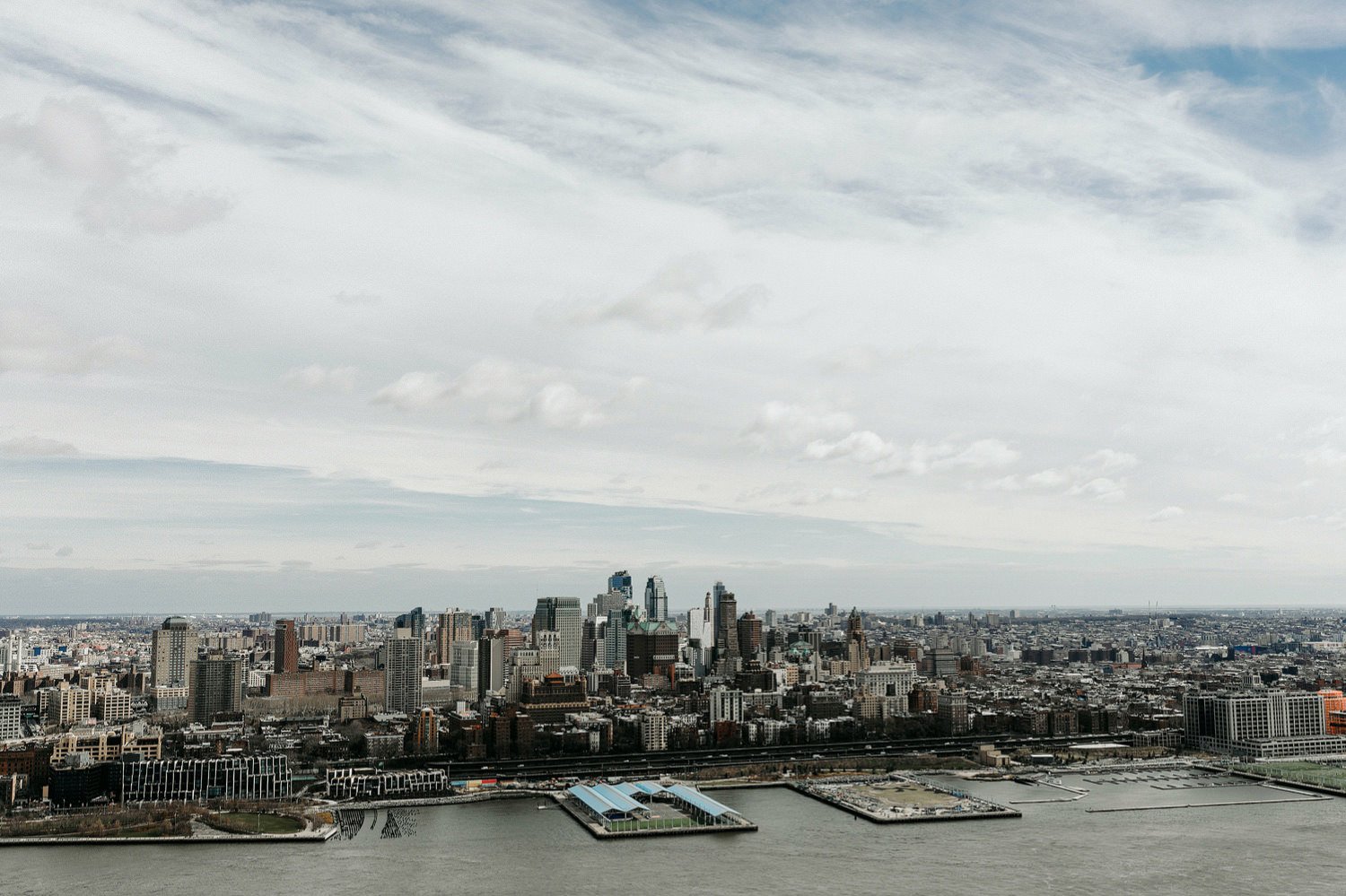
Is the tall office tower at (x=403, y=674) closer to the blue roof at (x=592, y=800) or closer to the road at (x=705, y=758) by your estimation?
the road at (x=705, y=758)

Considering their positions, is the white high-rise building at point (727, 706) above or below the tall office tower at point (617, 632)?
below

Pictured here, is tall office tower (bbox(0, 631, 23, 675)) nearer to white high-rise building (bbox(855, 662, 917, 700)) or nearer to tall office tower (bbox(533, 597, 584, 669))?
tall office tower (bbox(533, 597, 584, 669))

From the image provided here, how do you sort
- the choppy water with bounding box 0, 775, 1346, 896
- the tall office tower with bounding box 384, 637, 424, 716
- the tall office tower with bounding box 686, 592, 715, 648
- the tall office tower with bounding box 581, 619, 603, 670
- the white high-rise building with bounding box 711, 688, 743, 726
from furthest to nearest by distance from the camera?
the tall office tower with bounding box 686, 592, 715, 648, the tall office tower with bounding box 581, 619, 603, 670, the tall office tower with bounding box 384, 637, 424, 716, the white high-rise building with bounding box 711, 688, 743, 726, the choppy water with bounding box 0, 775, 1346, 896

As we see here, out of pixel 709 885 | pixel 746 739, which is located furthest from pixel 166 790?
pixel 746 739

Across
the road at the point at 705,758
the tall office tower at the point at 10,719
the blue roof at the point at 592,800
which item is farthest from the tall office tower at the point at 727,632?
the blue roof at the point at 592,800

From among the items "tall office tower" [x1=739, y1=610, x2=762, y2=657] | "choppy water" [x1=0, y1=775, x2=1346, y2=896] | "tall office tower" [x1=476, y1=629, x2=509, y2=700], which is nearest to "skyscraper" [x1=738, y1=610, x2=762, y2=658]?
"tall office tower" [x1=739, y1=610, x2=762, y2=657]

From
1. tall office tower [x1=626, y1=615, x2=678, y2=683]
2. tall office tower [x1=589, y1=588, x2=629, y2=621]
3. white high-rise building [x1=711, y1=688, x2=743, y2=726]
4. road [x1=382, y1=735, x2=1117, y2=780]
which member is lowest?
road [x1=382, y1=735, x2=1117, y2=780]
